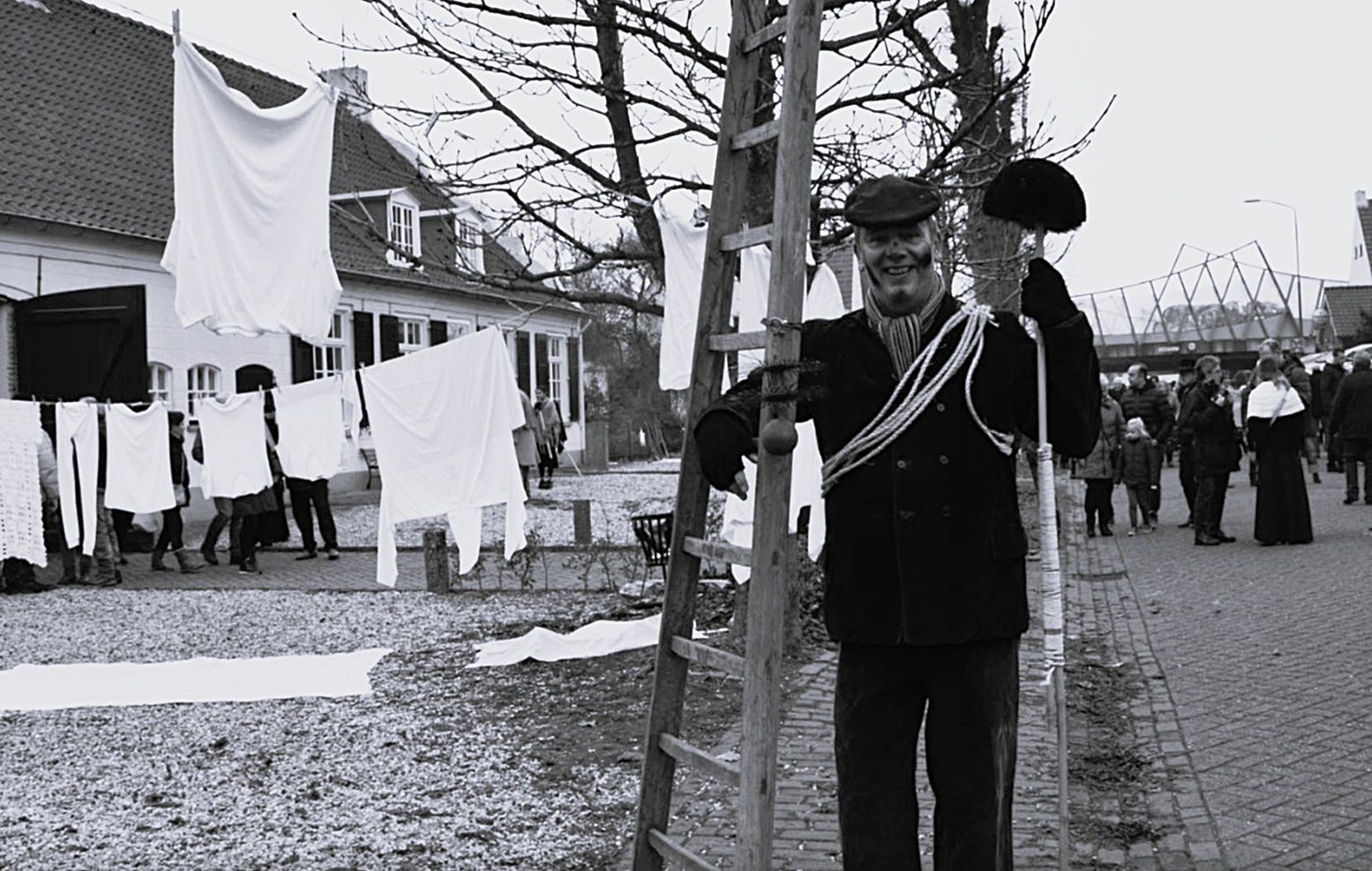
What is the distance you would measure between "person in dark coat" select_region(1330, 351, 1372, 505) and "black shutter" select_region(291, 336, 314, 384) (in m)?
16.1

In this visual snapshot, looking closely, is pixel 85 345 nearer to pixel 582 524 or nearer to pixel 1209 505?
pixel 582 524

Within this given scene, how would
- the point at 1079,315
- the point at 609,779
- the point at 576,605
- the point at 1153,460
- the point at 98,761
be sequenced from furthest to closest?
the point at 1153,460 → the point at 576,605 → the point at 98,761 → the point at 609,779 → the point at 1079,315

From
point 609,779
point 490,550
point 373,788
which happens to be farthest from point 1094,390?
point 490,550

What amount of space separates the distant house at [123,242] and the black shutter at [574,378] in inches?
267

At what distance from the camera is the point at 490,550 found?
17.4 metres

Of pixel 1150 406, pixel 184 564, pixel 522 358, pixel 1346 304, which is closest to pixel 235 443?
pixel 184 564

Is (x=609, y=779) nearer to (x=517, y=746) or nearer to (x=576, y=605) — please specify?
(x=517, y=746)

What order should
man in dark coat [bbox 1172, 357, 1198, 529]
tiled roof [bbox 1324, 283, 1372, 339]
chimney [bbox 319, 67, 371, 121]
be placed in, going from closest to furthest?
chimney [bbox 319, 67, 371, 121], man in dark coat [bbox 1172, 357, 1198, 529], tiled roof [bbox 1324, 283, 1372, 339]

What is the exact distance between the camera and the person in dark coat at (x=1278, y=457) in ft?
47.4

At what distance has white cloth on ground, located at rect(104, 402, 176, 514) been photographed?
49.7 feet

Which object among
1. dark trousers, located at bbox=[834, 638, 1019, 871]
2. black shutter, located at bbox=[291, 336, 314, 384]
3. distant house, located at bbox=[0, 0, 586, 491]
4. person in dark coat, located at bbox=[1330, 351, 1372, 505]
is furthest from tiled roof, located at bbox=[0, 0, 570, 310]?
dark trousers, located at bbox=[834, 638, 1019, 871]

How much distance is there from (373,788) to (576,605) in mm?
6092

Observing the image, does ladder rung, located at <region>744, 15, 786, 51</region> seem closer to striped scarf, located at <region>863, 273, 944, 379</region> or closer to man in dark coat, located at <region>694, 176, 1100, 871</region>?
man in dark coat, located at <region>694, 176, 1100, 871</region>

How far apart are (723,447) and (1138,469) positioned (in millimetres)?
14637
